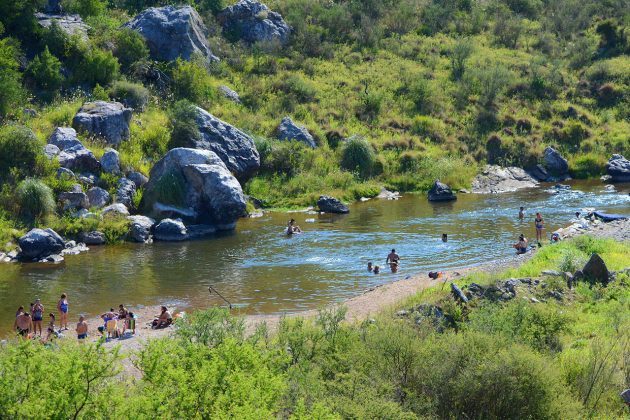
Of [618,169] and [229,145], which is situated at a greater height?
[229,145]

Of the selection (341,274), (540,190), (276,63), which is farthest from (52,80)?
(540,190)

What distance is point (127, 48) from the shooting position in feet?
195

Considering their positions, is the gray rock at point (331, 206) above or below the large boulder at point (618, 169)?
below

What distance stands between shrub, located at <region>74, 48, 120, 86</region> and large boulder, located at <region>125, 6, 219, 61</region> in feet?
22.6

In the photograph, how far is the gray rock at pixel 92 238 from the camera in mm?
40688

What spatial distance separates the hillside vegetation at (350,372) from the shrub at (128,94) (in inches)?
1510

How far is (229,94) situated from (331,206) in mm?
18707

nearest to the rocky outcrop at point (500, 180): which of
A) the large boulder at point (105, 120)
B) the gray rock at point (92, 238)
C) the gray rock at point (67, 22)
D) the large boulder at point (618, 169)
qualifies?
the large boulder at point (618, 169)

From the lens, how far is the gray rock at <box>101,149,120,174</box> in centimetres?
4641

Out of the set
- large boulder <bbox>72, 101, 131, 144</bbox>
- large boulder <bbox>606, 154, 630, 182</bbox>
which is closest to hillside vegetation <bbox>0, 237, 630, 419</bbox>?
large boulder <bbox>72, 101, 131, 144</bbox>

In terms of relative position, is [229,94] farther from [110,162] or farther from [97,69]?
[110,162]

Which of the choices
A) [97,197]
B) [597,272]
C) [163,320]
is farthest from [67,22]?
[597,272]

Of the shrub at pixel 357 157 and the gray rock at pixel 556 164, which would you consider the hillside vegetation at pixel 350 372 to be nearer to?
the shrub at pixel 357 157

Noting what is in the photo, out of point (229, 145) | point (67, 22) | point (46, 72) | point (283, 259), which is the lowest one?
point (283, 259)
